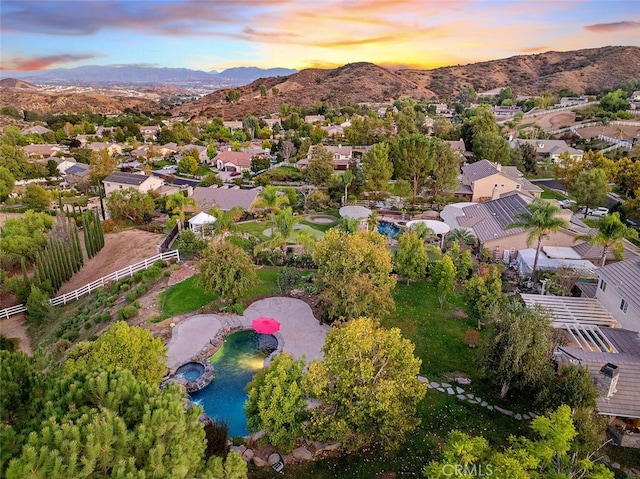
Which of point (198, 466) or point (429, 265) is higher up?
point (198, 466)

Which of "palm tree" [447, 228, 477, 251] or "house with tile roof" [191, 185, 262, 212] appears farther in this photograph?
"house with tile roof" [191, 185, 262, 212]

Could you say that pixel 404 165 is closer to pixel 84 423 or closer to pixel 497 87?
pixel 84 423

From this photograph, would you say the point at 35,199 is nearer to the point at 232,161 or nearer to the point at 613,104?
the point at 232,161

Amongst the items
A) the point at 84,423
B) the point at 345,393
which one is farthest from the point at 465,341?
the point at 84,423

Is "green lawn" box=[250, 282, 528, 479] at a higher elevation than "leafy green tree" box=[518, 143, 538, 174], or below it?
below

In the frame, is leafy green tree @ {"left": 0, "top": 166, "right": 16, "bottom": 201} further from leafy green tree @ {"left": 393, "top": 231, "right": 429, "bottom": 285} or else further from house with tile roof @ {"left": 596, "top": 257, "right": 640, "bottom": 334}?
house with tile roof @ {"left": 596, "top": 257, "right": 640, "bottom": 334}

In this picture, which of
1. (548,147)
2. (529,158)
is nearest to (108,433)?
(529,158)

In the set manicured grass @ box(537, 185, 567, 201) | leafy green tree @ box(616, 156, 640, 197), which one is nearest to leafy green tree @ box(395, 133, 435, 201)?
manicured grass @ box(537, 185, 567, 201)
